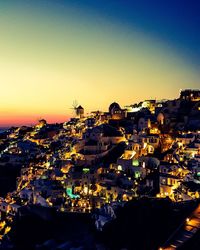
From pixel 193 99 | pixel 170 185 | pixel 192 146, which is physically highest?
pixel 193 99

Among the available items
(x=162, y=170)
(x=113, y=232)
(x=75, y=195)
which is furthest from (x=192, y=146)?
Result: (x=113, y=232)

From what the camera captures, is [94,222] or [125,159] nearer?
[94,222]

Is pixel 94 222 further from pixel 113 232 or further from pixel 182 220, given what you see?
pixel 182 220

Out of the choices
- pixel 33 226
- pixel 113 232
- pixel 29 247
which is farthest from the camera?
pixel 33 226

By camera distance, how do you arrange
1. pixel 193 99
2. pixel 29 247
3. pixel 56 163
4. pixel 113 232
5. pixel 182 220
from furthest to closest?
pixel 193 99
pixel 56 163
pixel 29 247
pixel 113 232
pixel 182 220

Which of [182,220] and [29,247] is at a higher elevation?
[182,220]

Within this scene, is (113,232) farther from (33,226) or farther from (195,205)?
(33,226)
